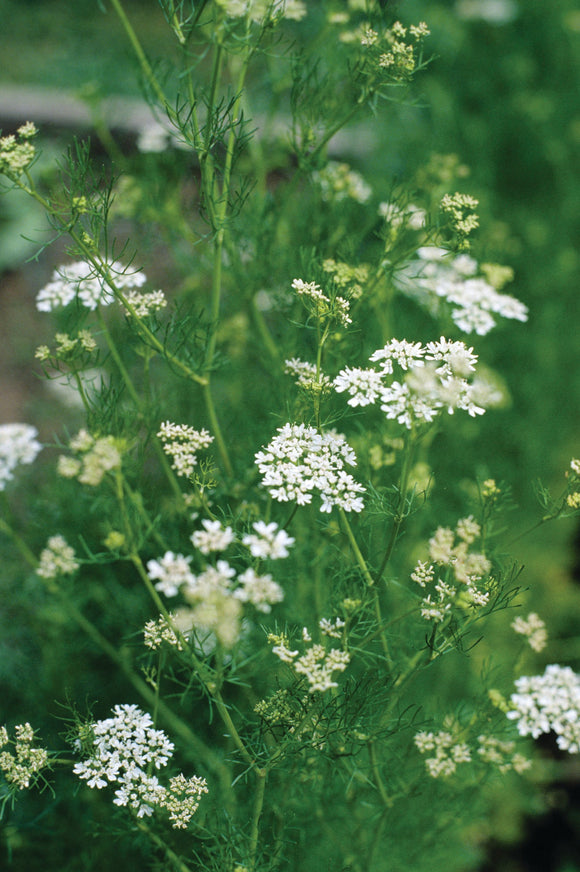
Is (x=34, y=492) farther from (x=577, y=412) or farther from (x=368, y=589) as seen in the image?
(x=577, y=412)

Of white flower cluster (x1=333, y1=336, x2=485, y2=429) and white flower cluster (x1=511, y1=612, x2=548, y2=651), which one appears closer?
white flower cluster (x1=333, y1=336, x2=485, y2=429)

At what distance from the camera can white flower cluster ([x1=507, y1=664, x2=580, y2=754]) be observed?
5.38 ft

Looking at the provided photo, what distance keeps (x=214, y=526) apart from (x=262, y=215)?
4.26ft

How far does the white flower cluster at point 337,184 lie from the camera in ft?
7.21

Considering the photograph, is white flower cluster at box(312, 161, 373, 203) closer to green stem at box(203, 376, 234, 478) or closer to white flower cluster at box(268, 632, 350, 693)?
green stem at box(203, 376, 234, 478)

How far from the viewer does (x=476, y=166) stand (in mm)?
4656

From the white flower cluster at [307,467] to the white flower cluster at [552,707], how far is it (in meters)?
0.65

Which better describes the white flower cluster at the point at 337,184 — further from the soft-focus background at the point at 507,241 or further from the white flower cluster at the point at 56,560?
the white flower cluster at the point at 56,560

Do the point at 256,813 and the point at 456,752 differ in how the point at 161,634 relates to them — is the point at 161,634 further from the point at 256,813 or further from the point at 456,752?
the point at 456,752

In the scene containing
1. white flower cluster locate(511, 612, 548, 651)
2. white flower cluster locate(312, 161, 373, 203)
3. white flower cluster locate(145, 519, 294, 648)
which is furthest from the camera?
white flower cluster locate(312, 161, 373, 203)

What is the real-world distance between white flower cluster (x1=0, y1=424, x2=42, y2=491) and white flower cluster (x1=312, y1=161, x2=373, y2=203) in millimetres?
1118

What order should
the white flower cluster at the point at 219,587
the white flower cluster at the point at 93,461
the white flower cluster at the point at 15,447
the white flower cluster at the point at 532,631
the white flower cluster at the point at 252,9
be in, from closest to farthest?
the white flower cluster at the point at 219,587 < the white flower cluster at the point at 93,461 < the white flower cluster at the point at 252,9 < the white flower cluster at the point at 532,631 < the white flower cluster at the point at 15,447

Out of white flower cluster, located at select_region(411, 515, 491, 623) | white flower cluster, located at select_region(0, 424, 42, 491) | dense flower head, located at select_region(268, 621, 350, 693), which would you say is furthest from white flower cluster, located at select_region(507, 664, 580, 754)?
white flower cluster, located at select_region(0, 424, 42, 491)

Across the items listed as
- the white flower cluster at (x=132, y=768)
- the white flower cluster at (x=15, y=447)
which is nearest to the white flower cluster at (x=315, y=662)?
the white flower cluster at (x=132, y=768)
